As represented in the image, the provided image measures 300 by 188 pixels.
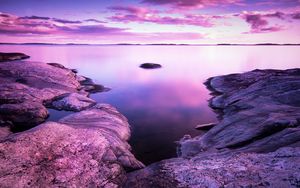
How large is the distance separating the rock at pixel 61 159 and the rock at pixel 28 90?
9196 mm

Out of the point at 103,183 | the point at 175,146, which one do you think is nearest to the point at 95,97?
the point at 175,146

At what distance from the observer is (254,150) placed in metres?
11.9

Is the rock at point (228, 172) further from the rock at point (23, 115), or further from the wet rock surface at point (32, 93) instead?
the wet rock surface at point (32, 93)

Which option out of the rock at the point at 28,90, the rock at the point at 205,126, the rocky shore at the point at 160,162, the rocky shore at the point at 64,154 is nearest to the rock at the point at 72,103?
the rock at the point at 28,90

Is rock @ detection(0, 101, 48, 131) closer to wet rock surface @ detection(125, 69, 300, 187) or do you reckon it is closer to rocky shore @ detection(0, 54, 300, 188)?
rocky shore @ detection(0, 54, 300, 188)

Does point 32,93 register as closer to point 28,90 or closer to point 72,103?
point 28,90

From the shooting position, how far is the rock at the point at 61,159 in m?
10.2

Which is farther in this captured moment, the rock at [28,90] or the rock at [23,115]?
the rock at [28,90]

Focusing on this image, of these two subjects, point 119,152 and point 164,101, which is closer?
point 119,152

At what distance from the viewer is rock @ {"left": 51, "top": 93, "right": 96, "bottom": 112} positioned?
26.1 m

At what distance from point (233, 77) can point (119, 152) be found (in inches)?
1333

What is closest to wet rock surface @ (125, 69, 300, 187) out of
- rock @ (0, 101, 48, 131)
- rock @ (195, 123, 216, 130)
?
rock @ (195, 123, 216, 130)

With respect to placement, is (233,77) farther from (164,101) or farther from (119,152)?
(119,152)

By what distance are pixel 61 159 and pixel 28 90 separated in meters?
20.0
